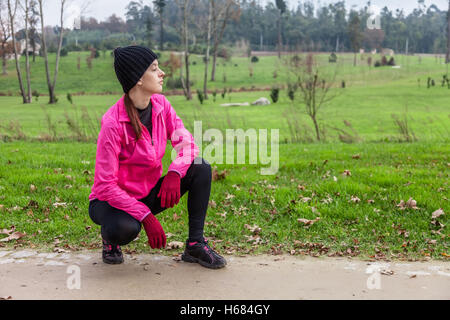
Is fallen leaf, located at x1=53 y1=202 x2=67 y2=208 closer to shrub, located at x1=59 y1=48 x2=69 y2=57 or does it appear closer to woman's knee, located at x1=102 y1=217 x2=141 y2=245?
woman's knee, located at x1=102 y1=217 x2=141 y2=245

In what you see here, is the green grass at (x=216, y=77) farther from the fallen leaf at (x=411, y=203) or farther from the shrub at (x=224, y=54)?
the fallen leaf at (x=411, y=203)

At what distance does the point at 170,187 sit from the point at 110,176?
18.2 inches

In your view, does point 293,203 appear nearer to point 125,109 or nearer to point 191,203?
point 191,203

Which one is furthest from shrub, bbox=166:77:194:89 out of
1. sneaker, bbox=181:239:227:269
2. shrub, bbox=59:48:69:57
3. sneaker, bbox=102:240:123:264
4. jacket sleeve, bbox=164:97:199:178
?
sneaker, bbox=181:239:227:269

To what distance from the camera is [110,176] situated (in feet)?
11.4

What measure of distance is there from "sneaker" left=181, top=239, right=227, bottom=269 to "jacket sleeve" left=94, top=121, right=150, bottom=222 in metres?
0.61

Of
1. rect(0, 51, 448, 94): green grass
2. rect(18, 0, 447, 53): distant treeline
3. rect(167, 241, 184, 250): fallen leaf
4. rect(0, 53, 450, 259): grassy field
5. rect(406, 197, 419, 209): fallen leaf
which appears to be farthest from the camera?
rect(18, 0, 447, 53): distant treeline

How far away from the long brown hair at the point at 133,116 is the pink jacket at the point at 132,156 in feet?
0.15

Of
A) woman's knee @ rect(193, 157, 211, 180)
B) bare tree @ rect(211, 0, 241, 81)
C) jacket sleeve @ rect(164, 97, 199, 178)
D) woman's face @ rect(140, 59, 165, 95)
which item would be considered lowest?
woman's knee @ rect(193, 157, 211, 180)

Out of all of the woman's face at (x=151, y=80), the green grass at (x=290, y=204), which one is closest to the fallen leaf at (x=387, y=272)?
the green grass at (x=290, y=204)

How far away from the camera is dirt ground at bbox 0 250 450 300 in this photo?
3295mm

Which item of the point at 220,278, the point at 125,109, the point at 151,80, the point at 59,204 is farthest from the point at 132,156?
the point at 59,204
